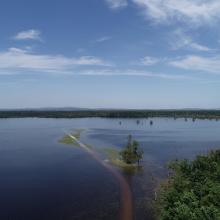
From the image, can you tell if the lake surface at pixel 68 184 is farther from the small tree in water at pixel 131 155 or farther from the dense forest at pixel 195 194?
the dense forest at pixel 195 194

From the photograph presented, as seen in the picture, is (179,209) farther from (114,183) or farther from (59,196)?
(114,183)

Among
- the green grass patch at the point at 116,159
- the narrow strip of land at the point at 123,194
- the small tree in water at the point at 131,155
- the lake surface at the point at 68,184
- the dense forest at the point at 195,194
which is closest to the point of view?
the dense forest at the point at 195,194

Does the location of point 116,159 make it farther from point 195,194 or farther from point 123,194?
point 195,194

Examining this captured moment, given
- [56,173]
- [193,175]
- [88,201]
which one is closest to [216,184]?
[193,175]

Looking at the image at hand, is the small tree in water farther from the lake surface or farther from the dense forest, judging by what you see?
the dense forest

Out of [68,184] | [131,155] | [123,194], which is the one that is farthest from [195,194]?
[131,155]

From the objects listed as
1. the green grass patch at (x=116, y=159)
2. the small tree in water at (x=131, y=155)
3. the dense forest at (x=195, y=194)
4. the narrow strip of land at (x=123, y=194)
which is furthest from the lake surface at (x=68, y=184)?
the dense forest at (x=195, y=194)

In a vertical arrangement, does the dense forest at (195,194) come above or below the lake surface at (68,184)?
above

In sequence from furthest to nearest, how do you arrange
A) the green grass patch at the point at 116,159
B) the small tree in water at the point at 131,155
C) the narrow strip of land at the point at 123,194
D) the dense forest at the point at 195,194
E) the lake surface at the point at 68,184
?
the small tree in water at the point at 131,155 → the green grass patch at the point at 116,159 → the lake surface at the point at 68,184 → the narrow strip of land at the point at 123,194 → the dense forest at the point at 195,194
